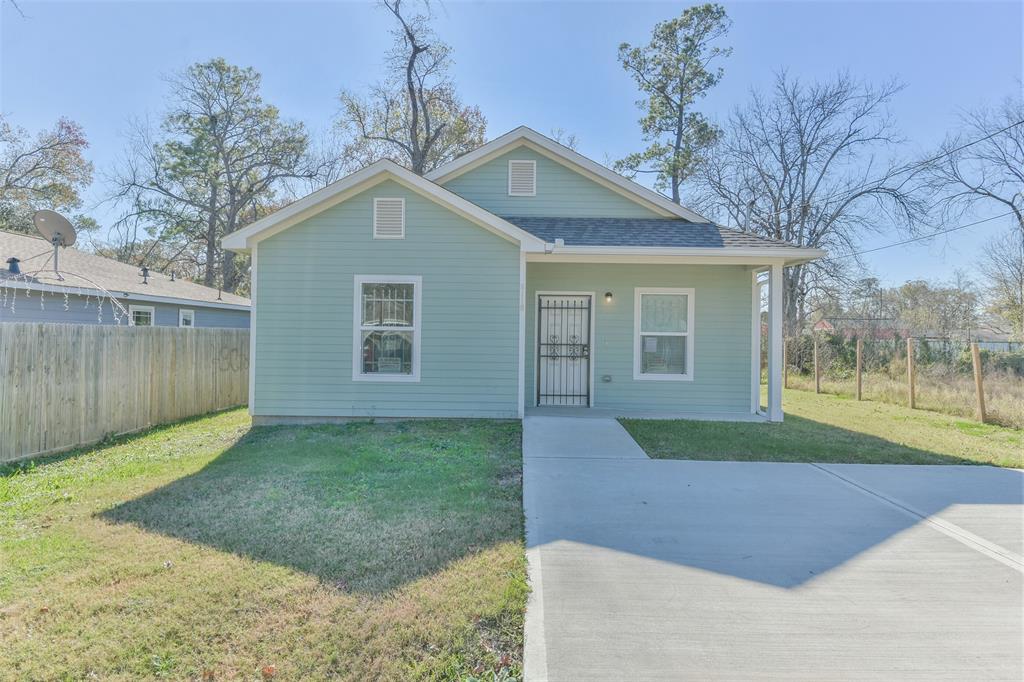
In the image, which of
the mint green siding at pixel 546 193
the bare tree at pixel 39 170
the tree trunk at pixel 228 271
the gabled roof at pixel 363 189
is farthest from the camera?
the tree trunk at pixel 228 271

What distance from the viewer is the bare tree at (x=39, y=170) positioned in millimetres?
18000

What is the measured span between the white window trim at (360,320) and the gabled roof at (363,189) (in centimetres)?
118

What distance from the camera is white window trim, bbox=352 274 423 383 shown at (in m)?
7.57

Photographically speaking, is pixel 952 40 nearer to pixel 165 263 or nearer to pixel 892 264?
pixel 892 264

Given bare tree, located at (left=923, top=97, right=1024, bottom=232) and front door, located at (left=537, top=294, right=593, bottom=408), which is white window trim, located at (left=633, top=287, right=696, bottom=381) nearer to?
front door, located at (left=537, top=294, right=593, bottom=408)

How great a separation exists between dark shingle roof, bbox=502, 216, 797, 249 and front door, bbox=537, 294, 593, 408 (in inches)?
45.0

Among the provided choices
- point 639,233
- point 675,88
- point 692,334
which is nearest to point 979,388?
point 692,334

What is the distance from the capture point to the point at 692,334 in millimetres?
8727

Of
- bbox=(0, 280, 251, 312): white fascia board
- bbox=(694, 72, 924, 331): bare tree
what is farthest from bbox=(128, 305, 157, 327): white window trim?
bbox=(694, 72, 924, 331): bare tree

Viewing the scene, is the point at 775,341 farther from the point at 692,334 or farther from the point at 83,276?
the point at 83,276

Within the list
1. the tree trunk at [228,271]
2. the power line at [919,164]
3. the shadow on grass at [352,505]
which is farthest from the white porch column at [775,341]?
the tree trunk at [228,271]

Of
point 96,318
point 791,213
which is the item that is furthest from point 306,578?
point 791,213

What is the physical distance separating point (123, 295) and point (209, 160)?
1269 centimetres

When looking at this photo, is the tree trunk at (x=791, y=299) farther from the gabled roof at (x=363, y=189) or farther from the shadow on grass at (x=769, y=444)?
the gabled roof at (x=363, y=189)
